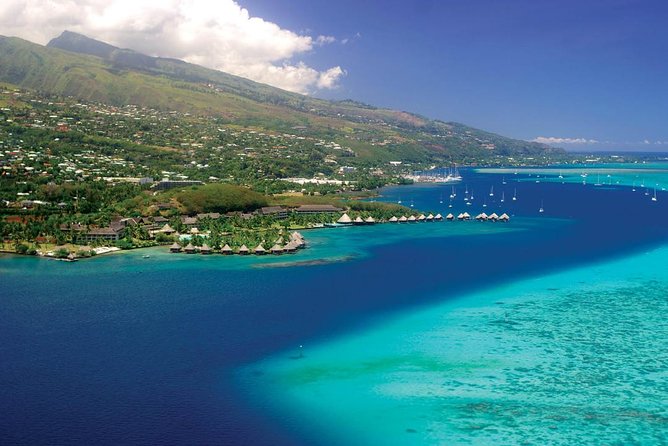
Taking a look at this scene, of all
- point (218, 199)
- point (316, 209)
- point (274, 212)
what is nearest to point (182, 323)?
point (218, 199)

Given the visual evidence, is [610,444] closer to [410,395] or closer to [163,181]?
[410,395]

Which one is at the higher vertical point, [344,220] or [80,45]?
[80,45]

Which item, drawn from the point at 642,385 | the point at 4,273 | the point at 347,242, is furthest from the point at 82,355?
the point at 347,242

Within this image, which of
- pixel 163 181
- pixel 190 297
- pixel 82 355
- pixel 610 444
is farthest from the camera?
pixel 163 181

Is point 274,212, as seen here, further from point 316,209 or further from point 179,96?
point 179,96

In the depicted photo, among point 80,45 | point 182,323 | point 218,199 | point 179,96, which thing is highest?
point 80,45

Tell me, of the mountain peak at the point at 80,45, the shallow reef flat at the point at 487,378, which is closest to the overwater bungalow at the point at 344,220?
the shallow reef flat at the point at 487,378

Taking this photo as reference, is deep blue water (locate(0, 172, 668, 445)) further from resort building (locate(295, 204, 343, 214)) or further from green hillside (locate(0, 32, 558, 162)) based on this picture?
green hillside (locate(0, 32, 558, 162))
